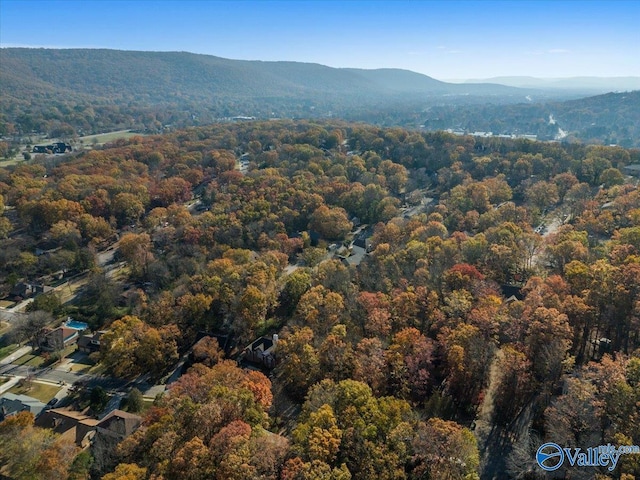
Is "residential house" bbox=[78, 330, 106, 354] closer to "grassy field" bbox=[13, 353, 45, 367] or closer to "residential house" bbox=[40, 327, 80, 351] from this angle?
"residential house" bbox=[40, 327, 80, 351]

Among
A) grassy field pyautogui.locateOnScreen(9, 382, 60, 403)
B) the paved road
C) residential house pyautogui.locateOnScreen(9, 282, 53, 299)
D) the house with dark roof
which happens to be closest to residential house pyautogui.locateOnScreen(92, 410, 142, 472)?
the paved road

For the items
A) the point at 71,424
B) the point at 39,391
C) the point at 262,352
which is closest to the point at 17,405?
the point at 39,391

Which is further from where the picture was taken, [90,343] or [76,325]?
[76,325]

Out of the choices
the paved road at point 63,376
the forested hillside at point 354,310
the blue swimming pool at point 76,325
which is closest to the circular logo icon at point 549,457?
the forested hillside at point 354,310

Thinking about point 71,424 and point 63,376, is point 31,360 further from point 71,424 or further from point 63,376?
point 71,424

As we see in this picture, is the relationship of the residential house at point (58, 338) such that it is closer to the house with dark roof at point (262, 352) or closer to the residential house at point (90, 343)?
the residential house at point (90, 343)
